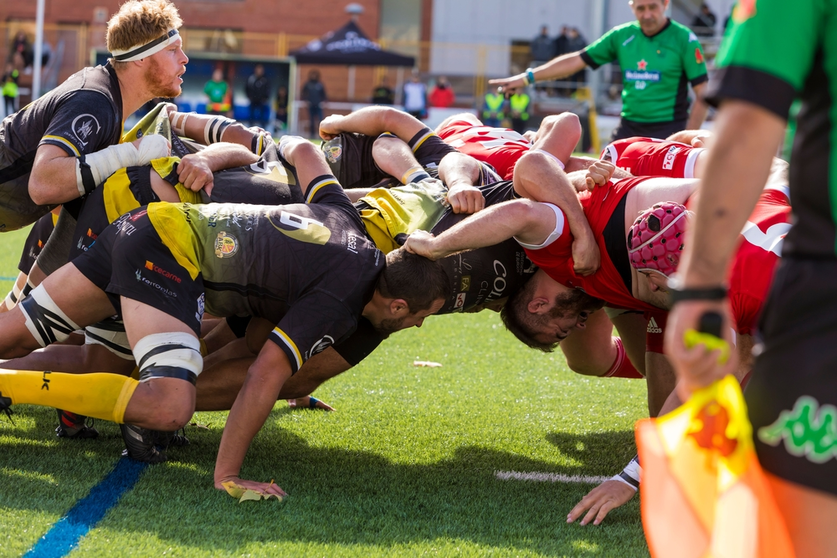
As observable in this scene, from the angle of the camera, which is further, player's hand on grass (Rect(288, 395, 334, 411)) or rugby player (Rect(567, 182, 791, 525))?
player's hand on grass (Rect(288, 395, 334, 411))

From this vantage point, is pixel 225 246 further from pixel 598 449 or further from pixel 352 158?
pixel 598 449

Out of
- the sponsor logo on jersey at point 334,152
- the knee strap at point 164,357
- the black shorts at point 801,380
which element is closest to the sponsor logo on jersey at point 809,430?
the black shorts at point 801,380

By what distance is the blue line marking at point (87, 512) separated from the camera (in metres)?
2.53

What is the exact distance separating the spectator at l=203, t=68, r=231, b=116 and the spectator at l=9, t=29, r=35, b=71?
17.5 ft

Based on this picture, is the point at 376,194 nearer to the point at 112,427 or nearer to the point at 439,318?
the point at 112,427

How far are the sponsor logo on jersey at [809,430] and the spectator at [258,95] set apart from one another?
65.9 ft

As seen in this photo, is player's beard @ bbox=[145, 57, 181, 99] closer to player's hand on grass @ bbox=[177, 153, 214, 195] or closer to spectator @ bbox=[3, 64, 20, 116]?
player's hand on grass @ bbox=[177, 153, 214, 195]

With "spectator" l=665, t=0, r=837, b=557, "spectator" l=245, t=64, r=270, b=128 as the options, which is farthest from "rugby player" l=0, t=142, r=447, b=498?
"spectator" l=245, t=64, r=270, b=128

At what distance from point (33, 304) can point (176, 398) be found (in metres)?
0.72

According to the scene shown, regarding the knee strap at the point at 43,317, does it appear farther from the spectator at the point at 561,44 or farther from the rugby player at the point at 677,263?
the spectator at the point at 561,44

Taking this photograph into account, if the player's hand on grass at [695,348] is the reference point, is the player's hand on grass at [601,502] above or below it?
below

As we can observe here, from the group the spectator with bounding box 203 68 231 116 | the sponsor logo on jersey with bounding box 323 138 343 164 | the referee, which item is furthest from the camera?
the spectator with bounding box 203 68 231 116

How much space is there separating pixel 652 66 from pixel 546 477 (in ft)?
15.7

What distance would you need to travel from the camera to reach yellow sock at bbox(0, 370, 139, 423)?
3.10m
